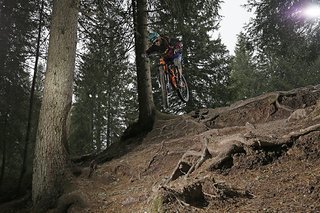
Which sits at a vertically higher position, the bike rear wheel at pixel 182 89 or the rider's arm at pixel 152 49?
the rider's arm at pixel 152 49

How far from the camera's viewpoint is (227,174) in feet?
15.6

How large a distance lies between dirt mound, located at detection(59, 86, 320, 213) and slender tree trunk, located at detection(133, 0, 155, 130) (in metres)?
1.82

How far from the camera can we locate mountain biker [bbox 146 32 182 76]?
25.6 ft

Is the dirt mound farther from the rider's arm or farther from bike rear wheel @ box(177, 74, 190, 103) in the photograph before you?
the rider's arm

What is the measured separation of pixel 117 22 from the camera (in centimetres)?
991

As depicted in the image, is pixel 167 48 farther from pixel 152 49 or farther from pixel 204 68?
pixel 204 68

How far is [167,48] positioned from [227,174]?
13.8 feet

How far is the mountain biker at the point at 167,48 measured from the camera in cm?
780

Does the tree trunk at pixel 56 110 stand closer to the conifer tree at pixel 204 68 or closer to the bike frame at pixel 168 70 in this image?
the bike frame at pixel 168 70

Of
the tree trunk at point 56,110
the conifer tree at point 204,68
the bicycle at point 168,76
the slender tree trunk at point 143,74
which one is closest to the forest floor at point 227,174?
the tree trunk at point 56,110

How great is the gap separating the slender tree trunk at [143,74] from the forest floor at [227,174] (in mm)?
1715

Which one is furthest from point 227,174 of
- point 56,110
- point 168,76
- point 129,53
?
point 129,53

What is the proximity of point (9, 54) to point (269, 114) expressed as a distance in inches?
491

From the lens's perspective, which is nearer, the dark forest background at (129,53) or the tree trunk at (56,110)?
the tree trunk at (56,110)
